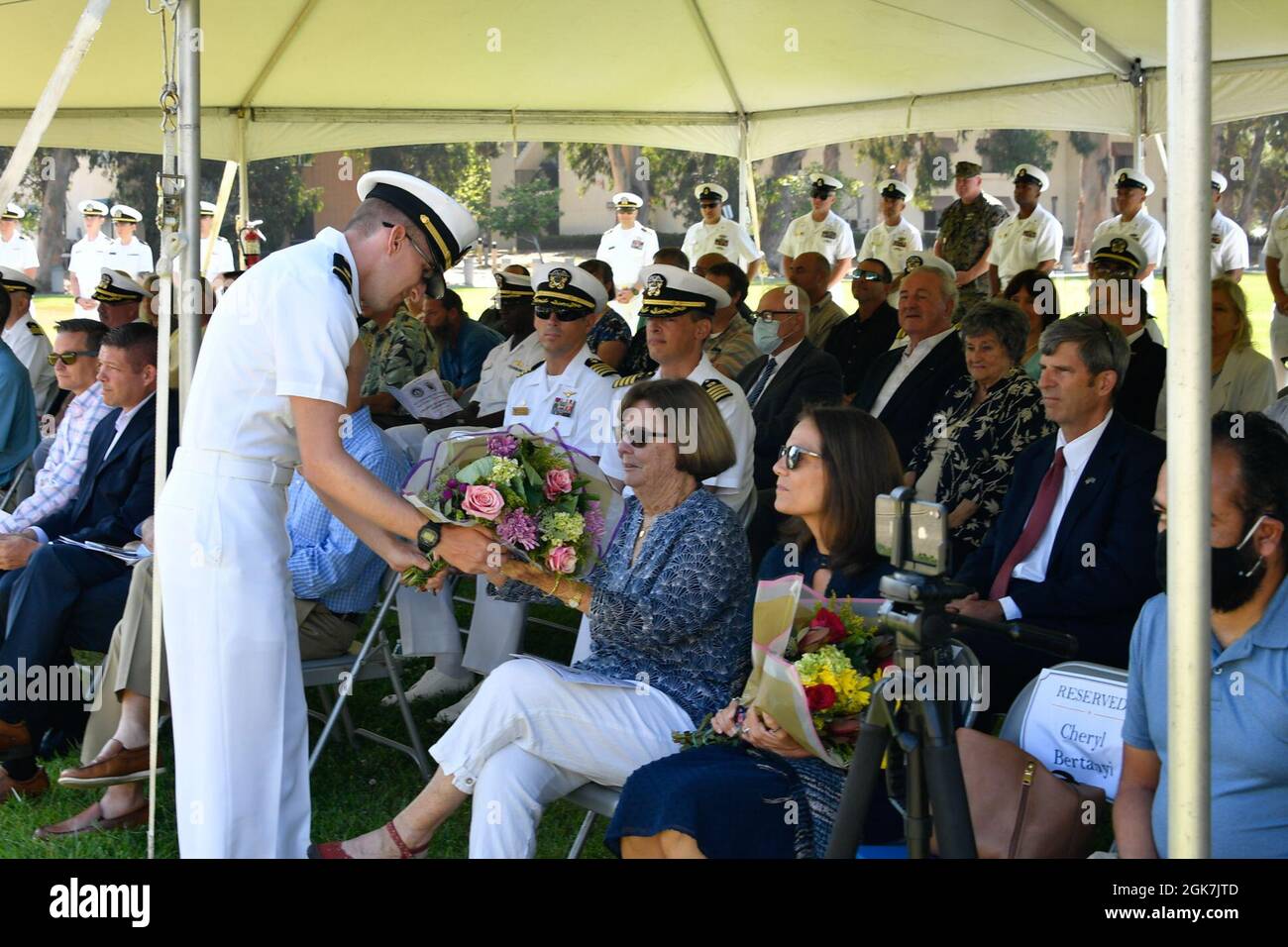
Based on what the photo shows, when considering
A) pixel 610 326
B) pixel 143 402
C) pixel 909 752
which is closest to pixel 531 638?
pixel 610 326

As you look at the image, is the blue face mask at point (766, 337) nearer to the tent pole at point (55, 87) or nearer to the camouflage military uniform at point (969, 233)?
the camouflage military uniform at point (969, 233)

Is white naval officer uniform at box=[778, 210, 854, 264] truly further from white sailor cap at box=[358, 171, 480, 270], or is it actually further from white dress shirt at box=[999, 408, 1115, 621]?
white sailor cap at box=[358, 171, 480, 270]

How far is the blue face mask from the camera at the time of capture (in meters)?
7.50

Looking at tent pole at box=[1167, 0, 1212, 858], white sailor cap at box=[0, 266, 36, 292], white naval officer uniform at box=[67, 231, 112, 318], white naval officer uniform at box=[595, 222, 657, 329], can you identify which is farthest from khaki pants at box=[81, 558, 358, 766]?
white naval officer uniform at box=[67, 231, 112, 318]

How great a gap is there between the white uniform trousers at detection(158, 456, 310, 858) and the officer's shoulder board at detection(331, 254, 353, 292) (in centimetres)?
47

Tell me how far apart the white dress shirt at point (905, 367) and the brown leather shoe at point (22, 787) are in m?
3.70

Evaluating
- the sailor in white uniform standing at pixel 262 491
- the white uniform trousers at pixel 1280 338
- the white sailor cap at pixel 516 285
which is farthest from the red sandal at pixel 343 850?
the white uniform trousers at pixel 1280 338

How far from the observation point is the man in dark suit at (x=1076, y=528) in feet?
13.0

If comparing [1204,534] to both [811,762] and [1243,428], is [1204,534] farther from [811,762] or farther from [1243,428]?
[811,762]

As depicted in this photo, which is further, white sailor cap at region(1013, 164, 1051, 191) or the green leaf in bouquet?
white sailor cap at region(1013, 164, 1051, 191)

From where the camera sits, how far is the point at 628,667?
11.9 feet

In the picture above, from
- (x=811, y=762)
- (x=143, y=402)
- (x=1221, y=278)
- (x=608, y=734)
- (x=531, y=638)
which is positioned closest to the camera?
(x=811, y=762)

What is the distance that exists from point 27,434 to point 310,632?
2.51 m

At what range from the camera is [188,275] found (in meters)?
3.74
